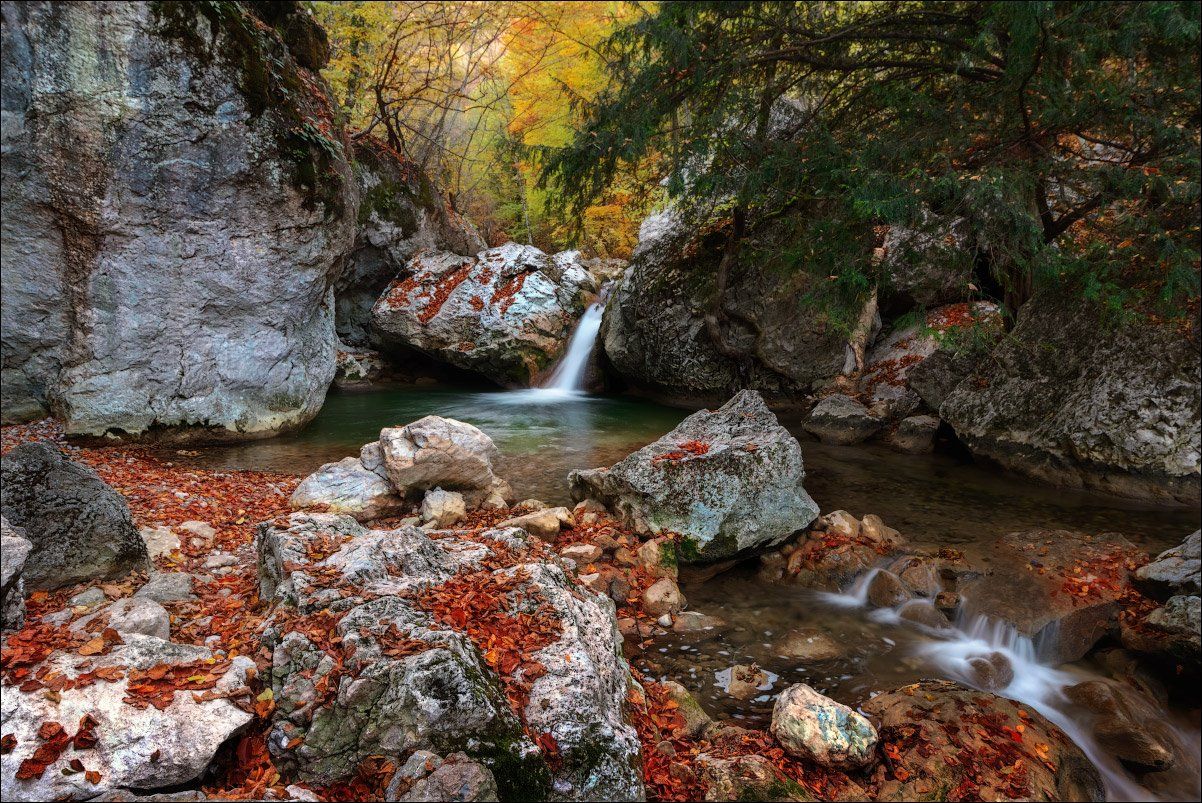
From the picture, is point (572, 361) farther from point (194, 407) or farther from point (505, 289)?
point (194, 407)

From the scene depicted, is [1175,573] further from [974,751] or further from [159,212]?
[159,212]

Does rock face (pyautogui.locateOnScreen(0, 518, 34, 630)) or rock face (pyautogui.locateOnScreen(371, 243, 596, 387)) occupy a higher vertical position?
rock face (pyautogui.locateOnScreen(371, 243, 596, 387))

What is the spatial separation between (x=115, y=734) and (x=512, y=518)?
432 centimetres

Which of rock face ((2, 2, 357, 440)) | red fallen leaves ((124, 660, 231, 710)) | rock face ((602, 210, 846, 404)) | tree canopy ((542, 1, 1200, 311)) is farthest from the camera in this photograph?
rock face ((602, 210, 846, 404))

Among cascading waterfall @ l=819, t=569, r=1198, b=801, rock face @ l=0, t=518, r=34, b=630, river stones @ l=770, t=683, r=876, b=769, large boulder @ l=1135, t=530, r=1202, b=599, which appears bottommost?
cascading waterfall @ l=819, t=569, r=1198, b=801

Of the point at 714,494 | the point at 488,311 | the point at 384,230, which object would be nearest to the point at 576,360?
the point at 488,311

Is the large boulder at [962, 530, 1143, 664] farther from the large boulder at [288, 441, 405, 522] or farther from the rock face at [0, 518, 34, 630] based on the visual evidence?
the rock face at [0, 518, 34, 630]

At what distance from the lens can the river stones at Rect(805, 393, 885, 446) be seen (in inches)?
424

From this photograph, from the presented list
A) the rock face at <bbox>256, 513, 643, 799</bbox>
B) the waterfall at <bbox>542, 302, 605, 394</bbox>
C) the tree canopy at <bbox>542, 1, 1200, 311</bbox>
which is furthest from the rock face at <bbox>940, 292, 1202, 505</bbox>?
the waterfall at <bbox>542, 302, 605, 394</bbox>

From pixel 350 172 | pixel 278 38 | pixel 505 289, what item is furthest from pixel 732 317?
pixel 278 38

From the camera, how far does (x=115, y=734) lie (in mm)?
2270

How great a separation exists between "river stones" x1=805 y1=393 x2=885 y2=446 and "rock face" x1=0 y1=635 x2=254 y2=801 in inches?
399

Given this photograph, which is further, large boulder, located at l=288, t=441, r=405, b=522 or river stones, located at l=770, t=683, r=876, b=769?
large boulder, located at l=288, t=441, r=405, b=522

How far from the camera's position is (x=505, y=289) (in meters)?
15.9
